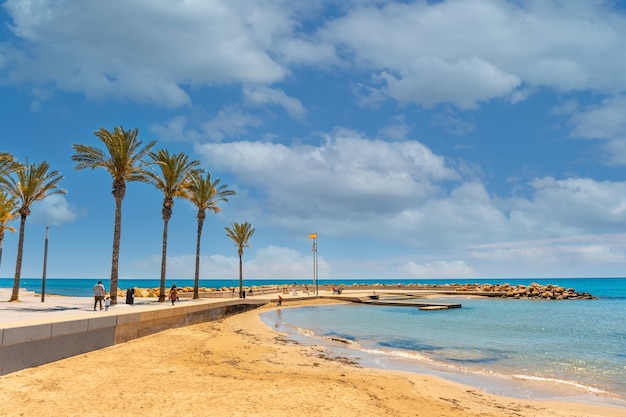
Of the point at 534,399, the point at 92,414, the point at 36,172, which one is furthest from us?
the point at 36,172

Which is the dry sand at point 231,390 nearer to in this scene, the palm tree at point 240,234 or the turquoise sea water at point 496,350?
the turquoise sea water at point 496,350

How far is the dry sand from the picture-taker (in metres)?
9.77

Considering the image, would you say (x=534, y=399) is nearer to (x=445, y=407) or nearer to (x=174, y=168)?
(x=445, y=407)

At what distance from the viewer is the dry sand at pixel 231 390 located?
32.1ft

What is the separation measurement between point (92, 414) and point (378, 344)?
17262mm

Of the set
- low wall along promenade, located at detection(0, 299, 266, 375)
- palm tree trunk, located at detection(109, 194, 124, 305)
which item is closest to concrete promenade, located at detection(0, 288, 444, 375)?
low wall along promenade, located at detection(0, 299, 266, 375)

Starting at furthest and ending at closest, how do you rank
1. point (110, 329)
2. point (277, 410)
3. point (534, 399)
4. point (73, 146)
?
point (73, 146)
point (110, 329)
point (534, 399)
point (277, 410)

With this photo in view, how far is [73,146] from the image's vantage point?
27234 millimetres

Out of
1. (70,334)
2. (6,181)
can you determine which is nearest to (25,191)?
(6,181)

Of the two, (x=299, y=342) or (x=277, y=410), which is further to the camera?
(x=299, y=342)

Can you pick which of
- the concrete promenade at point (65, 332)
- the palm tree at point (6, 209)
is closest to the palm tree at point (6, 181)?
the palm tree at point (6, 209)

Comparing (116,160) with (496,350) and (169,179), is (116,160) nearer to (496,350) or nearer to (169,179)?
(169,179)

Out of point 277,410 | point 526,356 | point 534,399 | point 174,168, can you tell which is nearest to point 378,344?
point 526,356

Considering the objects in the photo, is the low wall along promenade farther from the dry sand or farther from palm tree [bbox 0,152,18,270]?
palm tree [bbox 0,152,18,270]
